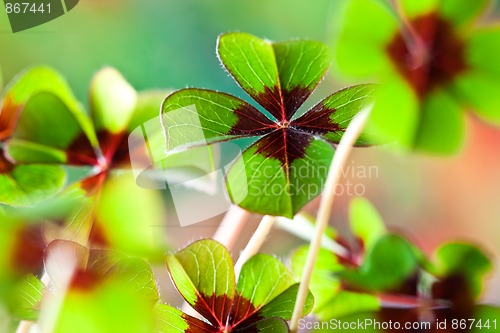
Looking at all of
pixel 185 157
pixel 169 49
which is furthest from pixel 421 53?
pixel 169 49

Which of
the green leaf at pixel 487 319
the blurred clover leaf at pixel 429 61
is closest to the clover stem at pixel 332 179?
the blurred clover leaf at pixel 429 61

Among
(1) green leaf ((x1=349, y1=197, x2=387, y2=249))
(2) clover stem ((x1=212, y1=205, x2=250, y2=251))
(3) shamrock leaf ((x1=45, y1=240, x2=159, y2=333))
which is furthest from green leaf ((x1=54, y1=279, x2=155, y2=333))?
(1) green leaf ((x1=349, y1=197, x2=387, y2=249))

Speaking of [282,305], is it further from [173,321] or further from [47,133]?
[47,133]

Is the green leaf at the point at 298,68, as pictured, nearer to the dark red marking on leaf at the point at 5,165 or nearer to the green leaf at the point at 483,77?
the green leaf at the point at 483,77

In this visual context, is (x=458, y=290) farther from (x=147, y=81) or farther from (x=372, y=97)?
(x=147, y=81)

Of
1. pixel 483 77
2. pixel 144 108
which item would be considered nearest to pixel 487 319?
pixel 483 77

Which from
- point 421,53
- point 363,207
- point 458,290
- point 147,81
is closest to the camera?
point 421,53
